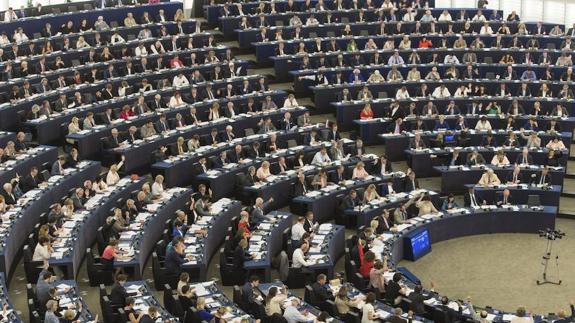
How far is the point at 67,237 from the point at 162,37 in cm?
1634

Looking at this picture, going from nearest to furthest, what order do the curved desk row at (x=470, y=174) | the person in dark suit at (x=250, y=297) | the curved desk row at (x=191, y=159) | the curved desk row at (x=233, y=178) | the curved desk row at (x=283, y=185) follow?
the person in dark suit at (x=250, y=297) < the curved desk row at (x=283, y=185) < the curved desk row at (x=233, y=178) < the curved desk row at (x=191, y=159) < the curved desk row at (x=470, y=174)

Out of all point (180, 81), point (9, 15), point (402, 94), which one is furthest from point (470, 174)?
point (9, 15)

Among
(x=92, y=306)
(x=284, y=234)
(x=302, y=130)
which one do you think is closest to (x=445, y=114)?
(x=302, y=130)

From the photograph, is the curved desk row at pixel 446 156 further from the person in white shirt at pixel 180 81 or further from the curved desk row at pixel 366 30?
the curved desk row at pixel 366 30

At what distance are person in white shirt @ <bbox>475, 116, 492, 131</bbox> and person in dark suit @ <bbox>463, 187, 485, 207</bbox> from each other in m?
4.18

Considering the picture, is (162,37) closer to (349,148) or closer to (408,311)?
(349,148)

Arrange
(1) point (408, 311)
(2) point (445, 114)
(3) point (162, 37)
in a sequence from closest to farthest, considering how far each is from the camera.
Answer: (1) point (408, 311)
(2) point (445, 114)
(3) point (162, 37)

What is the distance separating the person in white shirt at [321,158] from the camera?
102 ft

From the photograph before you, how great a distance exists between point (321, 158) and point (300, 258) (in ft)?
23.4

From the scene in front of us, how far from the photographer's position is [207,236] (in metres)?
26.1

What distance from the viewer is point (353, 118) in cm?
3572

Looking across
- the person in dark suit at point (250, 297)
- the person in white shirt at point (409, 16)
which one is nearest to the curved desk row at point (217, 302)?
the person in dark suit at point (250, 297)

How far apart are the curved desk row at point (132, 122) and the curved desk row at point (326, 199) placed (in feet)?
18.6

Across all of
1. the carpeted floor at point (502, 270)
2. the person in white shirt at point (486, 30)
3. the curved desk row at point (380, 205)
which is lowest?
the carpeted floor at point (502, 270)
